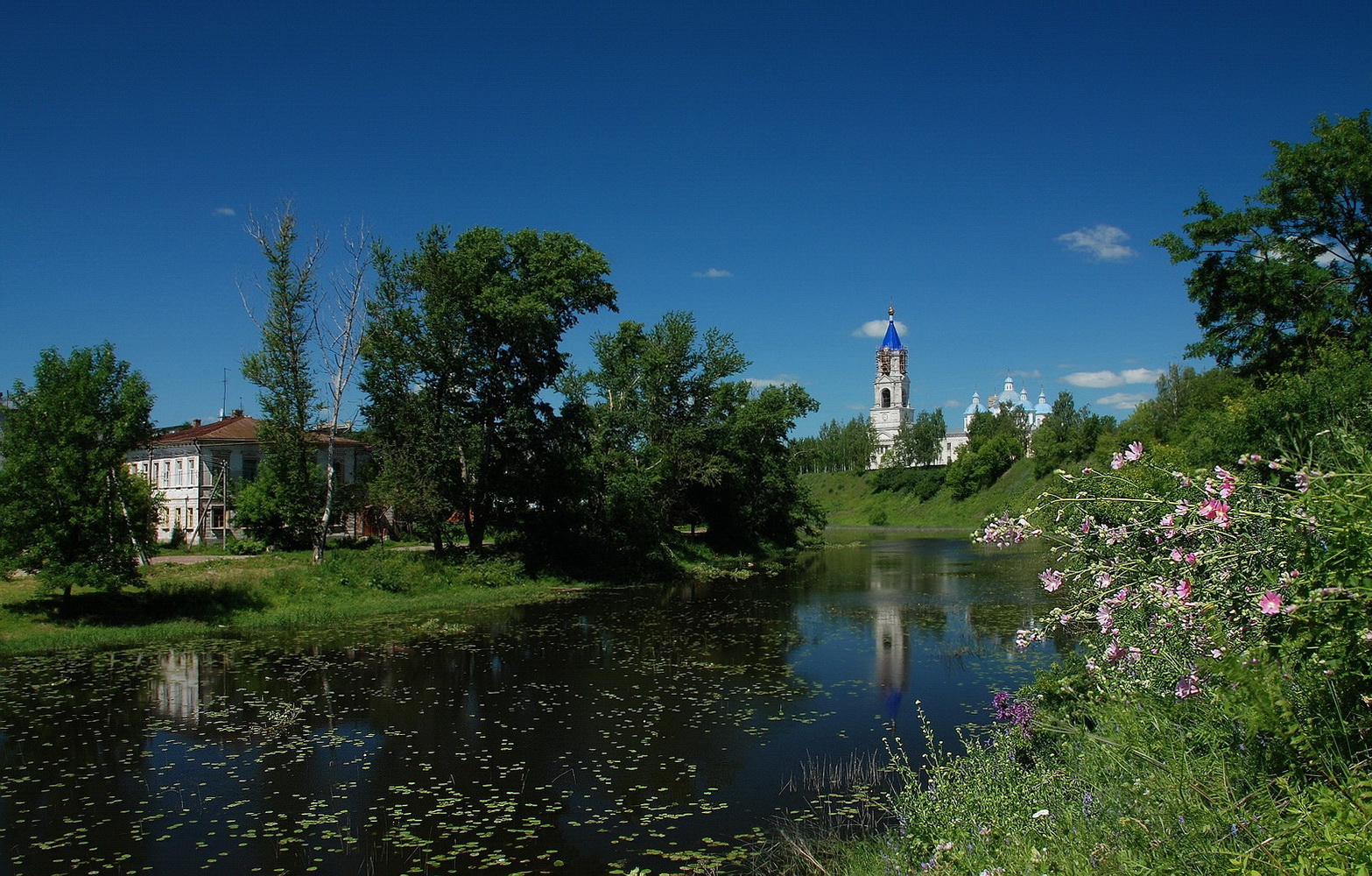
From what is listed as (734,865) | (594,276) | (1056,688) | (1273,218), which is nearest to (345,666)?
(734,865)

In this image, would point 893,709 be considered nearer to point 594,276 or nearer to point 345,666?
point 345,666

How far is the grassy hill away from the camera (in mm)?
76562

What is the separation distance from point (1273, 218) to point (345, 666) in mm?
24594

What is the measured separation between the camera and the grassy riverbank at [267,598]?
2019cm

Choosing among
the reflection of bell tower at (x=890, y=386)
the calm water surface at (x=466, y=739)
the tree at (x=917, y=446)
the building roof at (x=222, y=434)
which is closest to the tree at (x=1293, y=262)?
the calm water surface at (x=466, y=739)

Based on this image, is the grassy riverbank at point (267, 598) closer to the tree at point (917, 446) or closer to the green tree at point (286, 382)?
the green tree at point (286, 382)

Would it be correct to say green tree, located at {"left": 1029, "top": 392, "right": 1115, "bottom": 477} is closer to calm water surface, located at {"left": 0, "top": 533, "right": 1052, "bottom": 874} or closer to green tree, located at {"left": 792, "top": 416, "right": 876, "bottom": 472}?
green tree, located at {"left": 792, "top": 416, "right": 876, "bottom": 472}

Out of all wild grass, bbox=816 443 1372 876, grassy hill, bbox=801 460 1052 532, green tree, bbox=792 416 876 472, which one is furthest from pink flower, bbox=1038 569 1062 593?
green tree, bbox=792 416 876 472

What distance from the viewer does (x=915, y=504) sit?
8712cm

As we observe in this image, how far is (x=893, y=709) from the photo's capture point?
522 inches

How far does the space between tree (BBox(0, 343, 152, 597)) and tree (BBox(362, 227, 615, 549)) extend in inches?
369

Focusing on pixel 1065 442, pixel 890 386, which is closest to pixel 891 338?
pixel 890 386

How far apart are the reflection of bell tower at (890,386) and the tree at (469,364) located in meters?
124

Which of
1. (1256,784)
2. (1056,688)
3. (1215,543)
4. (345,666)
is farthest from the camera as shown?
(345,666)
